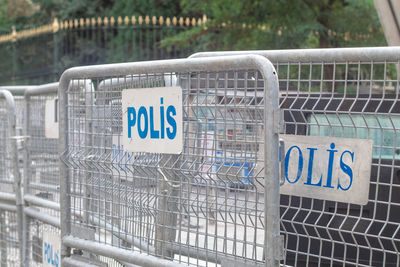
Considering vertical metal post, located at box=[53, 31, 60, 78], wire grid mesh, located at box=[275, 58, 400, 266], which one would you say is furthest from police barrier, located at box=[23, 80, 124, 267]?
vertical metal post, located at box=[53, 31, 60, 78]

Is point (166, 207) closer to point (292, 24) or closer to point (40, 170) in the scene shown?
point (40, 170)

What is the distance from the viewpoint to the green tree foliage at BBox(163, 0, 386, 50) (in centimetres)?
1184

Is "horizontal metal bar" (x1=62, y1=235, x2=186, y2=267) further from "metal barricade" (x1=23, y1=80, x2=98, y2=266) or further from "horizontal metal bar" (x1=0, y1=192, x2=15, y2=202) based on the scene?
"horizontal metal bar" (x1=0, y1=192, x2=15, y2=202)

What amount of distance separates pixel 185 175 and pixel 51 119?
7.86ft

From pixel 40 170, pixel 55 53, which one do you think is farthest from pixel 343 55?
pixel 55 53

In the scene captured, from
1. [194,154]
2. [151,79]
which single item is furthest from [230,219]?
[151,79]

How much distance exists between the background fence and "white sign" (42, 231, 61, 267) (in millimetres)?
9672

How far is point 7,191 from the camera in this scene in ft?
19.1

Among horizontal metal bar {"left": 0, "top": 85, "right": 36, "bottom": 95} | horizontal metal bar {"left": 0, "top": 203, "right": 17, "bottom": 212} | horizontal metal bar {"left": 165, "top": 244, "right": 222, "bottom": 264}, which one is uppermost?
horizontal metal bar {"left": 0, "top": 85, "right": 36, "bottom": 95}

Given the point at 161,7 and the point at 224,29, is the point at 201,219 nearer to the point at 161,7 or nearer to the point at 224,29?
the point at 224,29

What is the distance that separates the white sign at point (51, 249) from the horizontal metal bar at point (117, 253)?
2.77 feet

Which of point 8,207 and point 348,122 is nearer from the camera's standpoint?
point 348,122

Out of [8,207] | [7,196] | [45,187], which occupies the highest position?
[45,187]

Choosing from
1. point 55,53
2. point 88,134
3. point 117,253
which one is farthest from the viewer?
point 55,53
